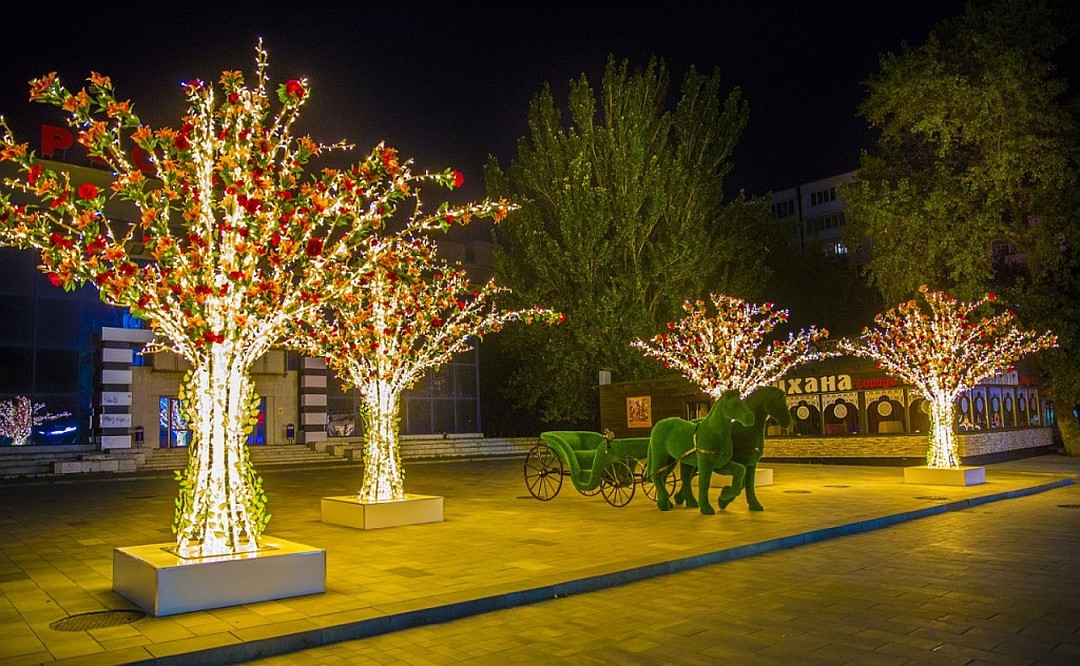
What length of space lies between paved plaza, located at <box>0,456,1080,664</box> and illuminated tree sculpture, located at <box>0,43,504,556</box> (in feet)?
4.23

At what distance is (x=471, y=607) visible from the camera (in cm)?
712

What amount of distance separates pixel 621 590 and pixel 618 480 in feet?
22.5

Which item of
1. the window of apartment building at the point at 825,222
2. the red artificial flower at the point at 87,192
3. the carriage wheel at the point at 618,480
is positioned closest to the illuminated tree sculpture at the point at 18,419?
the carriage wheel at the point at 618,480

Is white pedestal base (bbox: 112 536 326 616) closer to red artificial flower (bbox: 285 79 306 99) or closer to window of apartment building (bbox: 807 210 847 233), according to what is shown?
red artificial flower (bbox: 285 79 306 99)

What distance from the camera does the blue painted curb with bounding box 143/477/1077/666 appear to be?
5.83m

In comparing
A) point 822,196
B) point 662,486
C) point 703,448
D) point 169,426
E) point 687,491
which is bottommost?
point 687,491

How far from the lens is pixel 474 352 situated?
139ft

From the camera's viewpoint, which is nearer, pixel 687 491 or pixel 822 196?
pixel 687 491

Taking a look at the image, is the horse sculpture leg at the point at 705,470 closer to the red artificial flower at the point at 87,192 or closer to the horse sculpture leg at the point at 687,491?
the horse sculpture leg at the point at 687,491

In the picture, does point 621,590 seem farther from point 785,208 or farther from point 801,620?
point 785,208

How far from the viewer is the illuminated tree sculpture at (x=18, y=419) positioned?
2998 cm

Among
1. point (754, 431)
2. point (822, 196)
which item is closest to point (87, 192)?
point (754, 431)

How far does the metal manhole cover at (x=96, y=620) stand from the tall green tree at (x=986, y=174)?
81.1ft

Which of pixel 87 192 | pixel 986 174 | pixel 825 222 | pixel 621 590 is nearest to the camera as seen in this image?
pixel 87 192
